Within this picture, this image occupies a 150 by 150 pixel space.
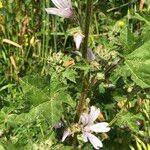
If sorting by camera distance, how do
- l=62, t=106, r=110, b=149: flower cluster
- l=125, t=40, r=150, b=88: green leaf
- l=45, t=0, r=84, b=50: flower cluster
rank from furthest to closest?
1. l=62, t=106, r=110, b=149: flower cluster
2. l=45, t=0, r=84, b=50: flower cluster
3. l=125, t=40, r=150, b=88: green leaf

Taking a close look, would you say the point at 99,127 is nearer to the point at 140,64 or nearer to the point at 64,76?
the point at 64,76

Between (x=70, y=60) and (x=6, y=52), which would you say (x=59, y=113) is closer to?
(x=70, y=60)

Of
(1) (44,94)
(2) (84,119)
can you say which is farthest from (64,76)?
(2) (84,119)

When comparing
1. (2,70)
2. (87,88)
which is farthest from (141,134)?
(2,70)

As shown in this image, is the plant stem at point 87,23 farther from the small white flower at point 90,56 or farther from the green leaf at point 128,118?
the green leaf at point 128,118

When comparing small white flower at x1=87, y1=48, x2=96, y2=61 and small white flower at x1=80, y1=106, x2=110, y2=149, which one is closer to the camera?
small white flower at x1=87, y1=48, x2=96, y2=61

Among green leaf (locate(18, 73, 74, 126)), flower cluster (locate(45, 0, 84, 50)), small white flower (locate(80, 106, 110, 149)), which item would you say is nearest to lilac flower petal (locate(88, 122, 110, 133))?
small white flower (locate(80, 106, 110, 149))

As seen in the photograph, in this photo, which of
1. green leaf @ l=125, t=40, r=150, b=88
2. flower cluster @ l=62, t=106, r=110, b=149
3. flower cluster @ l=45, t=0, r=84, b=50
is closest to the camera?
green leaf @ l=125, t=40, r=150, b=88

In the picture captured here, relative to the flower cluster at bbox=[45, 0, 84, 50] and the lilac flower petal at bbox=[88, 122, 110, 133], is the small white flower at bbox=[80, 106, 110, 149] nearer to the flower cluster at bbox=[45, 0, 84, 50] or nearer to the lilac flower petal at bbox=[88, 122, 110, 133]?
the lilac flower petal at bbox=[88, 122, 110, 133]
